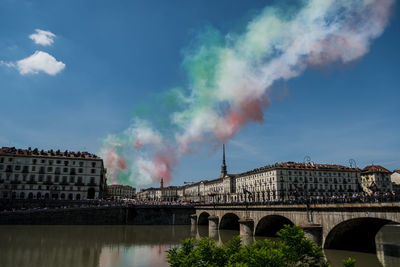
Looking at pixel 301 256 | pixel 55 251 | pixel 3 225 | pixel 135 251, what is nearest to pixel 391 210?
pixel 301 256

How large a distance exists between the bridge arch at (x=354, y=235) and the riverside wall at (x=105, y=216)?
58.6 m

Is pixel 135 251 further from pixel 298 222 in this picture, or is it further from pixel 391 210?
pixel 391 210

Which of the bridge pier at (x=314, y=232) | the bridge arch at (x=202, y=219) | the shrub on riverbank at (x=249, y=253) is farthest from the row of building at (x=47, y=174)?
the shrub on riverbank at (x=249, y=253)

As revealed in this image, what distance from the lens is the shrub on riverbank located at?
13102 mm

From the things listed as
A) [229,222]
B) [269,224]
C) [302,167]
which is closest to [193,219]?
[229,222]

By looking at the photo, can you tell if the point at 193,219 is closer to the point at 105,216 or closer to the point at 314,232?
the point at 105,216

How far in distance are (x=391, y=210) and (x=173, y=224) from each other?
6771 centimetres

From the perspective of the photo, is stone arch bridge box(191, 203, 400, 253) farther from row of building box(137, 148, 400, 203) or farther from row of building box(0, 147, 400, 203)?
row of building box(137, 148, 400, 203)

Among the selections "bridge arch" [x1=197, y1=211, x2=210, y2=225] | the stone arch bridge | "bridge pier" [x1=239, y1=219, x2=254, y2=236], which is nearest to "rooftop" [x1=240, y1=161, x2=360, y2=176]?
"bridge arch" [x1=197, y1=211, x2=210, y2=225]

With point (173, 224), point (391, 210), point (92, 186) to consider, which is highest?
point (92, 186)

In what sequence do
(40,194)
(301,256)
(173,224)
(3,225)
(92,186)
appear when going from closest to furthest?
(301,256), (3,225), (173,224), (40,194), (92,186)

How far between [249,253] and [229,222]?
52.6 m

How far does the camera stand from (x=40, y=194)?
3533 inches

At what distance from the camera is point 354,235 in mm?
32188
